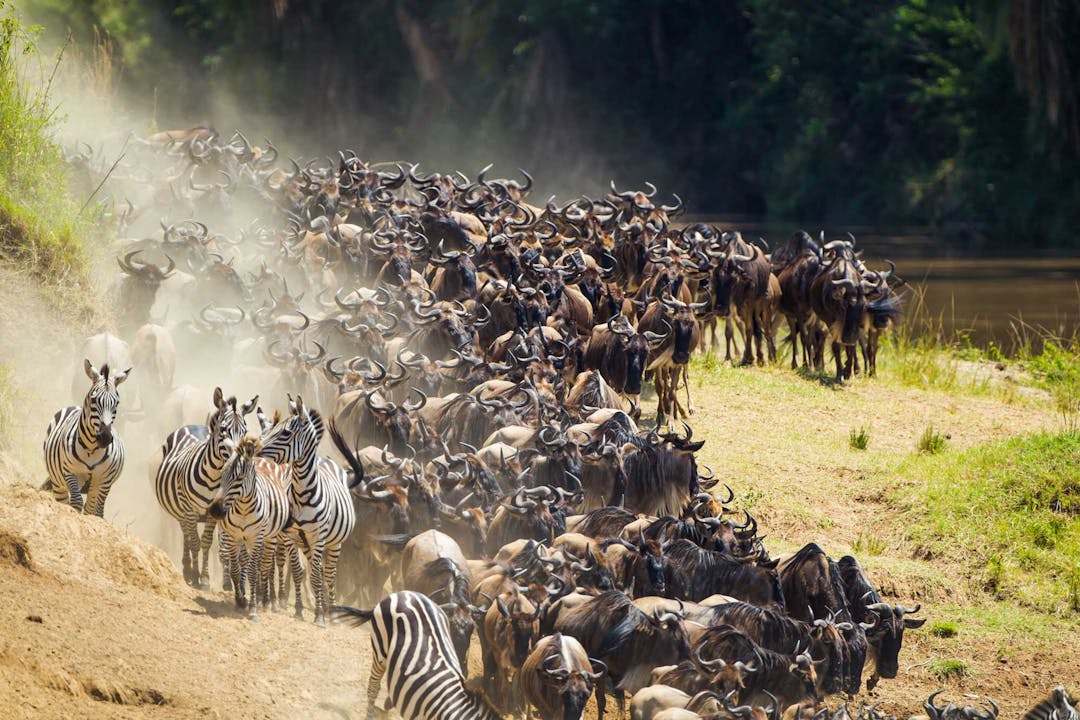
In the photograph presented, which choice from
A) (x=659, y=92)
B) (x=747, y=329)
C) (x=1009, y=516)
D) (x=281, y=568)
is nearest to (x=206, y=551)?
(x=281, y=568)

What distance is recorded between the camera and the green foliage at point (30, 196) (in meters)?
12.1

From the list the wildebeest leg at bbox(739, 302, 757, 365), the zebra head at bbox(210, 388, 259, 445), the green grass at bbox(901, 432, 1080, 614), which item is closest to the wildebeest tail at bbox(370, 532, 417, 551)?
the zebra head at bbox(210, 388, 259, 445)

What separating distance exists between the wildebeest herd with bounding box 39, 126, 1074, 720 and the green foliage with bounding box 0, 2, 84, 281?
0.65 meters

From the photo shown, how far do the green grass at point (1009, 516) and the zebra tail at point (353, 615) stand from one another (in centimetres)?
529

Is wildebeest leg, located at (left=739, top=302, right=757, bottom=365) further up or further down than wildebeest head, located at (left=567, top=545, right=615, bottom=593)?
further up

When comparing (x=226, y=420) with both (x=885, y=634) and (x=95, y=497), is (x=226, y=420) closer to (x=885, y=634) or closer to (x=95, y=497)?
(x=95, y=497)

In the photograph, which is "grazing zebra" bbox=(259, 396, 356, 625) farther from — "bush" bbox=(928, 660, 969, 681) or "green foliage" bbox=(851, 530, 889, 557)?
"green foliage" bbox=(851, 530, 889, 557)

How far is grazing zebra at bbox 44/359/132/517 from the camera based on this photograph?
8.89 metres

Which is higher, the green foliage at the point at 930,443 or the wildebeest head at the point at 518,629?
the green foliage at the point at 930,443

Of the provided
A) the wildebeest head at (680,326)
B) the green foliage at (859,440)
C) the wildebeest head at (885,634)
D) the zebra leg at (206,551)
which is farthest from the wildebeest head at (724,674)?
the wildebeest head at (680,326)

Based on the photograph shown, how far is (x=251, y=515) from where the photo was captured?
8414 millimetres

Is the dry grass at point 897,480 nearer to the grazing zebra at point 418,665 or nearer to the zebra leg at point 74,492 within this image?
the grazing zebra at point 418,665

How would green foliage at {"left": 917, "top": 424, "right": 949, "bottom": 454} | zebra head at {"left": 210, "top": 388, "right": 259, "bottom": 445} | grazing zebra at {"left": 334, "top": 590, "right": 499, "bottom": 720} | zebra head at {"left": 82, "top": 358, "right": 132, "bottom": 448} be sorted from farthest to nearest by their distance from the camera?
green foliage at {"left": 917, "top": 424, "right": 949, "bottom": 454} < zebra head at {"left": 82, "top": 358, "right": 132, "bottom": 448} < zebra head at {"left": 210, "top": 388, "right": 259, "bottom": 445} < grazing zebra at {"left": 334, "top": 590, "right": 499, "bottom": 720}

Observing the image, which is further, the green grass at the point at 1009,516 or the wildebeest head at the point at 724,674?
the green grass at the point at 1009,516
